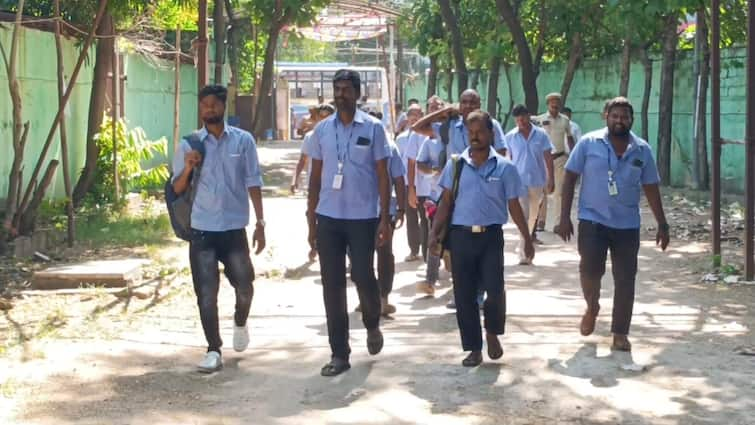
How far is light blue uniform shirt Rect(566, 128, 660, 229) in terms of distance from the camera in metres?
7.88

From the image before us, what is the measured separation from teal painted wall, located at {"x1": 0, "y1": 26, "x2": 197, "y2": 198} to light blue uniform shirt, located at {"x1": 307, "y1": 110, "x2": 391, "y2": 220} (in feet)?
22.1

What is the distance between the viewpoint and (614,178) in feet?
25.8

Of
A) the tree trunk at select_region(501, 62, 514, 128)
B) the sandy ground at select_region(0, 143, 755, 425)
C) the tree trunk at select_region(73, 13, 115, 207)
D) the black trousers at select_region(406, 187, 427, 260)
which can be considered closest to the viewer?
the sandy ground at select_region(0, 143, 755, 425)

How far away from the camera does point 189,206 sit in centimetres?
759

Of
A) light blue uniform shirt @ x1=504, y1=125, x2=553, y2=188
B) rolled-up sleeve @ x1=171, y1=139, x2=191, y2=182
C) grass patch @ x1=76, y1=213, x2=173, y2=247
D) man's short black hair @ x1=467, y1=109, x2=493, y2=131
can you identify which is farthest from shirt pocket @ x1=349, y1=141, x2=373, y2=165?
grass patch @ x1=76, y1=213, x2=173, y2=247

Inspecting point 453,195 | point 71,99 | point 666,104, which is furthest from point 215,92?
point 666,104

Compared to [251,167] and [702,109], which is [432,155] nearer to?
[251,167]

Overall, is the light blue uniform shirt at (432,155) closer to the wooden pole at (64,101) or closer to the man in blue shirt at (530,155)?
the man in blue shirt at (530,155)

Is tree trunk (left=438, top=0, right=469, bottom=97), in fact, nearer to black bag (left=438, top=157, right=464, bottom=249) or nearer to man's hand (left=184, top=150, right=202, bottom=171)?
black bag (left=438, top=157, right=464, bottom=249)

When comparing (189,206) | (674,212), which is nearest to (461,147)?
(189,206)

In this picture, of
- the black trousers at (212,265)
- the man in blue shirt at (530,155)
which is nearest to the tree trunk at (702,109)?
the man in blue shirt at (530,155)

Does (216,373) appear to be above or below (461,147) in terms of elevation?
below

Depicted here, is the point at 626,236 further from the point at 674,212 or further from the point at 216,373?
the point at 674,212

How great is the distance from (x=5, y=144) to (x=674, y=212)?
30.2ft
